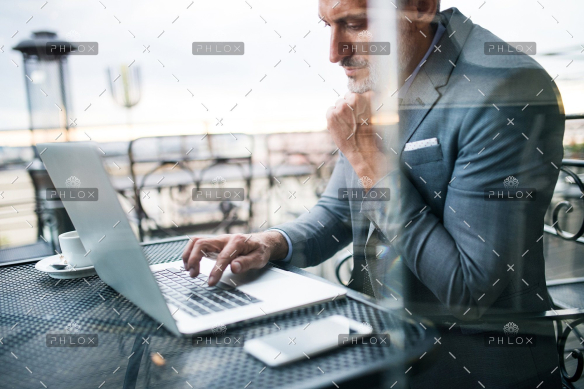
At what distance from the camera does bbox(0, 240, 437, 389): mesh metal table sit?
42cm

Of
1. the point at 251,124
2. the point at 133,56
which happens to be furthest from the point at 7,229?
the point at 251,124

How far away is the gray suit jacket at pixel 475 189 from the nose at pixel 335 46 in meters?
0.21

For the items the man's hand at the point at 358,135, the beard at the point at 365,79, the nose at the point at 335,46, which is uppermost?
the nose at the point at 335,46

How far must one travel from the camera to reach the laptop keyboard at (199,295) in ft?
1.91

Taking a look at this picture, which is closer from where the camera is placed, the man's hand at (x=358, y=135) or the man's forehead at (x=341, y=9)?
the man's hand at (x=358, y=135)

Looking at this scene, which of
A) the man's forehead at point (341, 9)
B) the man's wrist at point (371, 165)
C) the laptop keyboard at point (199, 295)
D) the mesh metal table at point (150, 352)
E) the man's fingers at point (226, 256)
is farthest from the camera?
the man's forehead at point (341, 9)

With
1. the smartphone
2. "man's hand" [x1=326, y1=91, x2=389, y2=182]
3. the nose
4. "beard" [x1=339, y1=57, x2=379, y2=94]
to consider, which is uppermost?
the nose

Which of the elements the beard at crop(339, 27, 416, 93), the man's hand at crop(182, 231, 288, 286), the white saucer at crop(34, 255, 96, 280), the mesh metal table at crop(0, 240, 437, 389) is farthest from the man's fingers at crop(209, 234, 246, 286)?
the beard at crop(339, 27, 416, 93)

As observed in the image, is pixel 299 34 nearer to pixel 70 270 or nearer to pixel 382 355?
pixel 70 270

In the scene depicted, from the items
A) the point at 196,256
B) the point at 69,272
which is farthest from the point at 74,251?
the point at 196,256

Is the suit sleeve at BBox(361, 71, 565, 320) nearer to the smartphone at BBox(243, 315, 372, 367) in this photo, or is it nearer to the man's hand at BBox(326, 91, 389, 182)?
the man's hand at BBox(326, 91, 389, 182)

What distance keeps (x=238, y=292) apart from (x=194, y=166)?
1799mm

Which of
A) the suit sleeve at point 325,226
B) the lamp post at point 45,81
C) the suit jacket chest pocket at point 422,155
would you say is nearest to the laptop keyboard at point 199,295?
the suit sleeve at point 325,226

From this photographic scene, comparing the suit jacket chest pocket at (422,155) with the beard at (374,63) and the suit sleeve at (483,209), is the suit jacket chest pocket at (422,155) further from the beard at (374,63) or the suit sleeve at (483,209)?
the beard at (374,63)
